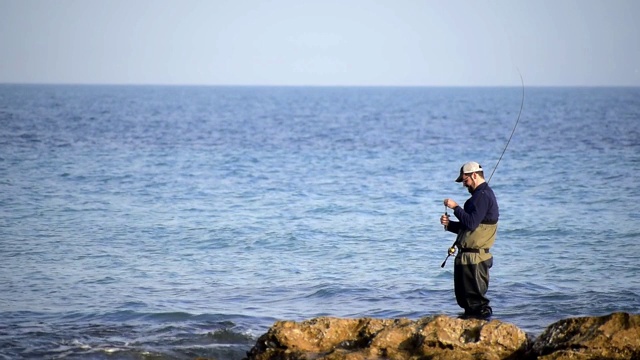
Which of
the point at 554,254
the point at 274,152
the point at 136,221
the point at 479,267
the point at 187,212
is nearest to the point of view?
the point at 479,267

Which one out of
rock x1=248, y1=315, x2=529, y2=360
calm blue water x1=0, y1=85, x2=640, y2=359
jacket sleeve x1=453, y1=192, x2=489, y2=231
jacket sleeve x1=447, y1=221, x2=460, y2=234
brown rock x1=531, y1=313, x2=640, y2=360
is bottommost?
calm blue water x1=0, y1=85, x2=640, y2=359

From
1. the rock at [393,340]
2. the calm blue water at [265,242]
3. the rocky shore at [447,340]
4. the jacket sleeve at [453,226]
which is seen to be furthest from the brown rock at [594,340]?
the calm blue water at [265,242]

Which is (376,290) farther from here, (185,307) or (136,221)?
(136,221)

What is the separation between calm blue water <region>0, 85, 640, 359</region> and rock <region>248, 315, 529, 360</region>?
1.43 m

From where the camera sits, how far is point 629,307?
402 inches

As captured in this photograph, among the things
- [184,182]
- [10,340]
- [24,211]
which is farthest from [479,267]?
Result: [184,182]

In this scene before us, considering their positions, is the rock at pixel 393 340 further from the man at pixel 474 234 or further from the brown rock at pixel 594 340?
the man at pixel 474 234

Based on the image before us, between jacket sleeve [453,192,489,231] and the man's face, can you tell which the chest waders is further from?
the man's face

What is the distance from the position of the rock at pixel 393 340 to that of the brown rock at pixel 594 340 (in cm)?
30

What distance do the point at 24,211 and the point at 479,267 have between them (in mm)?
12387

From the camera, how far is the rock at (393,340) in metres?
6.70

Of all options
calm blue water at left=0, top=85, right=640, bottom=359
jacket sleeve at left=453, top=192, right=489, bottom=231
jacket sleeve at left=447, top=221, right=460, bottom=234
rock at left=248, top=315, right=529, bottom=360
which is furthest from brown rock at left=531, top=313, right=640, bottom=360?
calm blue water at left=0, top=85, right=640, bottom=359

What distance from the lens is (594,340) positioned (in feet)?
20.8

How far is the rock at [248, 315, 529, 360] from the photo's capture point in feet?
22.0
